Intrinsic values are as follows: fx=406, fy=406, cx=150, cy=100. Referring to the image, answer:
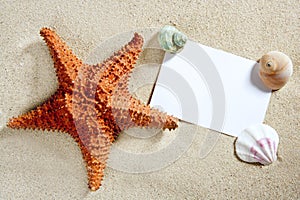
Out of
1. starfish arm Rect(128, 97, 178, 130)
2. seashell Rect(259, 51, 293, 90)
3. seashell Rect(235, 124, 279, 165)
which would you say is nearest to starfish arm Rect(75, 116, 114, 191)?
starfish arm Rect(128, 97, 178, 130)

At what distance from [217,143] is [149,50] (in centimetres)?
44

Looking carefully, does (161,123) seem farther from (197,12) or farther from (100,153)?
(197,12)

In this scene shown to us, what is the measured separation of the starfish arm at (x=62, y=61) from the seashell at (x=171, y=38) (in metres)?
0.32

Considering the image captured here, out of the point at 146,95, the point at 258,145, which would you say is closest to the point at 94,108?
the point at 146,95

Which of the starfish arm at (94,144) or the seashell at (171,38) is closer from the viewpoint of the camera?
the starfish arm at (94,144)

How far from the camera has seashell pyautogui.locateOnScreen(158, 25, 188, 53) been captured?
148 centimetres

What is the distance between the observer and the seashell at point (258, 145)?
1.53 m

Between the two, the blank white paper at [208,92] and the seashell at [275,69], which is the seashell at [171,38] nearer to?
the blank white paper at [208,92]

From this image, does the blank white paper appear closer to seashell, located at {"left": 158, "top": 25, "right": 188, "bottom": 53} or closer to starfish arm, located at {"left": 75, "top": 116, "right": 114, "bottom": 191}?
seashell, located at {"left": 158, "top": 25, "right": 188, "bottom": 53}

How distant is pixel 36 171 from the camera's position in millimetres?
1570

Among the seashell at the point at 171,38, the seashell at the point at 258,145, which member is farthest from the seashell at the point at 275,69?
the seashell at the point at 171,38

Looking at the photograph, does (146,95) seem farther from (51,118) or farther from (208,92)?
(51,118)

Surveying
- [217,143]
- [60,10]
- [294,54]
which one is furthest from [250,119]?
[60,10]

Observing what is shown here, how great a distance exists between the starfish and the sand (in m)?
0.15
